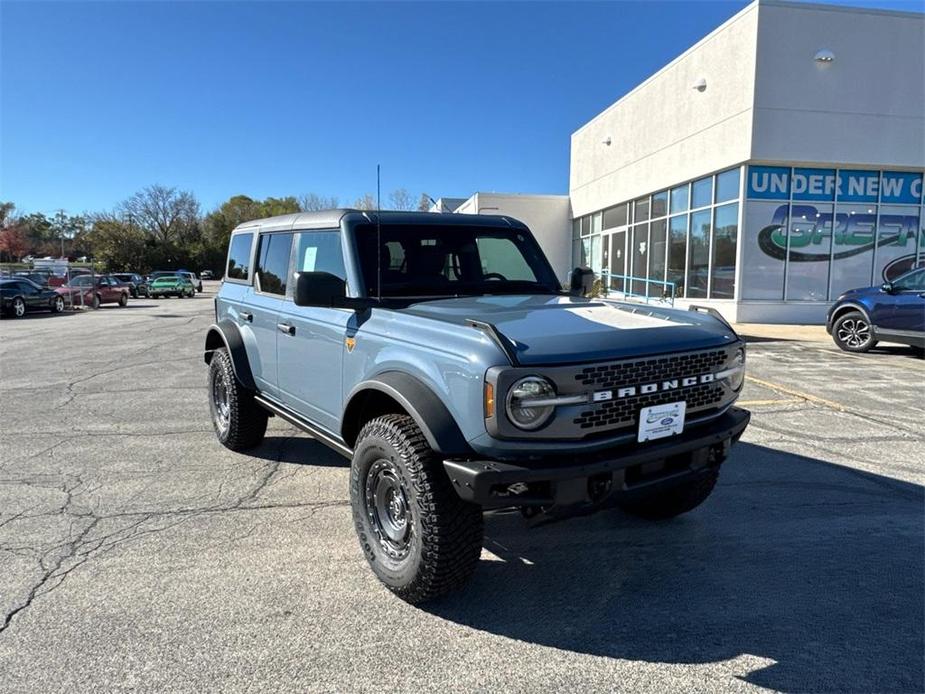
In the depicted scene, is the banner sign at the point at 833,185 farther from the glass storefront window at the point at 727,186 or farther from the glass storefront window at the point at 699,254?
the glass storefront window at the point at 699,254

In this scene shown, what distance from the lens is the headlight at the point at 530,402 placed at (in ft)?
8.74

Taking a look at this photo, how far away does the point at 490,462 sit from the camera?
8.89 ft

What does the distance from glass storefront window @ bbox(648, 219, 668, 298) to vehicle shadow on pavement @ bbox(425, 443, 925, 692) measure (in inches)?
643

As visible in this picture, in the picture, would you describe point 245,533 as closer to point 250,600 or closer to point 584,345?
point 250,600

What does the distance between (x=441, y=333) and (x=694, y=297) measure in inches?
663

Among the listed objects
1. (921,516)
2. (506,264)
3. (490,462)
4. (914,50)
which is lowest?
(921,516)

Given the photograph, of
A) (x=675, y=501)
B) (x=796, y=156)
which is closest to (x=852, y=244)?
(x=796, y=156)

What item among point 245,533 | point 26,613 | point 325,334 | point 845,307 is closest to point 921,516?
point 325,334

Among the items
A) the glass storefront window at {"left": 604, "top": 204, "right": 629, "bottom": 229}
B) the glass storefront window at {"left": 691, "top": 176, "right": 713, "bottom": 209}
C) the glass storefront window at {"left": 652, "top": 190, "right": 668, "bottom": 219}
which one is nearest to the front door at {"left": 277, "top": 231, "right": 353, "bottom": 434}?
the glass storefront window at {"left": 691, "top": 176, "right": 713, "bottom": 209}

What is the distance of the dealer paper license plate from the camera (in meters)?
2.96

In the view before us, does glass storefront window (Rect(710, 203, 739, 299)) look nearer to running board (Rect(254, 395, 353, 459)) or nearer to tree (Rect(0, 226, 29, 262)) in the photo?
running board (Rect(254, 395, 353, 459))

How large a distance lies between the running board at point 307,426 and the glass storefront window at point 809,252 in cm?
1545

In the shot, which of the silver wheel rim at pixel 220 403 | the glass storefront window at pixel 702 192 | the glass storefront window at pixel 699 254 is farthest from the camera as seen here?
the glass storefront window at pixel 699 254

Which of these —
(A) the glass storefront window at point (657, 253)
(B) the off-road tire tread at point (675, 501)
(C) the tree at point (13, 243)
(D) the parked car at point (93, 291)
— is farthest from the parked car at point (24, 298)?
(C) the tree at point (13, 243)
